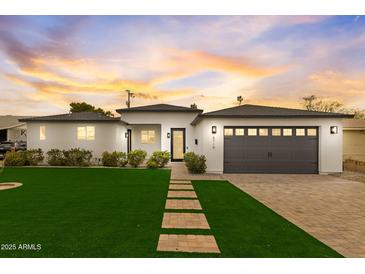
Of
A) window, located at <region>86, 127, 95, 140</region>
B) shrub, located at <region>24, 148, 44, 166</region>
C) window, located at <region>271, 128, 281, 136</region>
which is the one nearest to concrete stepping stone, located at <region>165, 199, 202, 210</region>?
window, located at <region>271, 128, 281, 136</region>

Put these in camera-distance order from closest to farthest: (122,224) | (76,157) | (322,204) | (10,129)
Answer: (122,224)
(322,204)
(76,157)
(10,129)

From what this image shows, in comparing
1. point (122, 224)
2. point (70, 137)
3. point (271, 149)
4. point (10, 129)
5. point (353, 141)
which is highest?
point (10, 129)

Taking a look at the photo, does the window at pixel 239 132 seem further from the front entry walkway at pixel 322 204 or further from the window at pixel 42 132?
the window at pixel 42 132

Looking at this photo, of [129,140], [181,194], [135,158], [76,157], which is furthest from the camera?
[129,140]

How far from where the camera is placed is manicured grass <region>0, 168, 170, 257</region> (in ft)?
12.9

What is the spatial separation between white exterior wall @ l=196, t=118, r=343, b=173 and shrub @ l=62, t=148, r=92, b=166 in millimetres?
8145

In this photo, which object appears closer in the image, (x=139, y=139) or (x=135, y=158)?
(x=135, y=158)

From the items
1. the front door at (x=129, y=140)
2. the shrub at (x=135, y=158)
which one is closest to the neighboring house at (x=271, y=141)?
the shrub at (x=135, y=158)

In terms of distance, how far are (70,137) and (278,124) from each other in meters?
13.6

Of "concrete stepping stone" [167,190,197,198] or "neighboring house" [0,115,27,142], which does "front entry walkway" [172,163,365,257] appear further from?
→ "neighboring house" [0,115,27,142]

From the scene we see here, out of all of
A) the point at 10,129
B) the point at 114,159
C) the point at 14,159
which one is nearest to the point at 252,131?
the point at 114,159

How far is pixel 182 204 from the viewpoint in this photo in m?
6.84

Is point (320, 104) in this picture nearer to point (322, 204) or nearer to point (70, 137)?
point (322, 204)

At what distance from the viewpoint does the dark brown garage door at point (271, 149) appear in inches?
523
